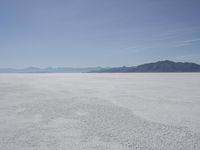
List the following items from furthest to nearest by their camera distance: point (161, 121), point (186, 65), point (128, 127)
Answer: point (186, 65) < point (161, 121) < point (128, 127)

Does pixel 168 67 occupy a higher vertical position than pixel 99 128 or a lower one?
higher

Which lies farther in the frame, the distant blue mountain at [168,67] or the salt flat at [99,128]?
the distant blue mountain at [168,67]

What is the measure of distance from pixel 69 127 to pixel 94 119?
2.71 feet

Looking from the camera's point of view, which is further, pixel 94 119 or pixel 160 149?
pixel 94 119

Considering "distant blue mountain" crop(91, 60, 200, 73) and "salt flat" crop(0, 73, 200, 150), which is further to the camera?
"distant blue mountain" crop(91, 60, 200, 73)

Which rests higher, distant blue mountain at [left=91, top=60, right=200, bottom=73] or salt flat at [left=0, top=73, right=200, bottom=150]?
distant blue mountain at [left=91, top=60, right=200, bottom=73]

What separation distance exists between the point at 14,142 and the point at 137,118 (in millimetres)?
3008

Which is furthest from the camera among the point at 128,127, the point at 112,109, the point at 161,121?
the point at 112,109

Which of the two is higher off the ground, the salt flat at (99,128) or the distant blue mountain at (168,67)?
the distant blue mountain at (168,67)

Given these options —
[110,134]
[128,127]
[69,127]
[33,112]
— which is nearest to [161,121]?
[128,127]

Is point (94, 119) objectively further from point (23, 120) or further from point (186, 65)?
point (186, 65)

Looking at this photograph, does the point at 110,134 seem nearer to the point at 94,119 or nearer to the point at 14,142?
the point at 94,119

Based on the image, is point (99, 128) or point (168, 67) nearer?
point (99, 128)

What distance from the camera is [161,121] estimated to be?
4.59 meters
